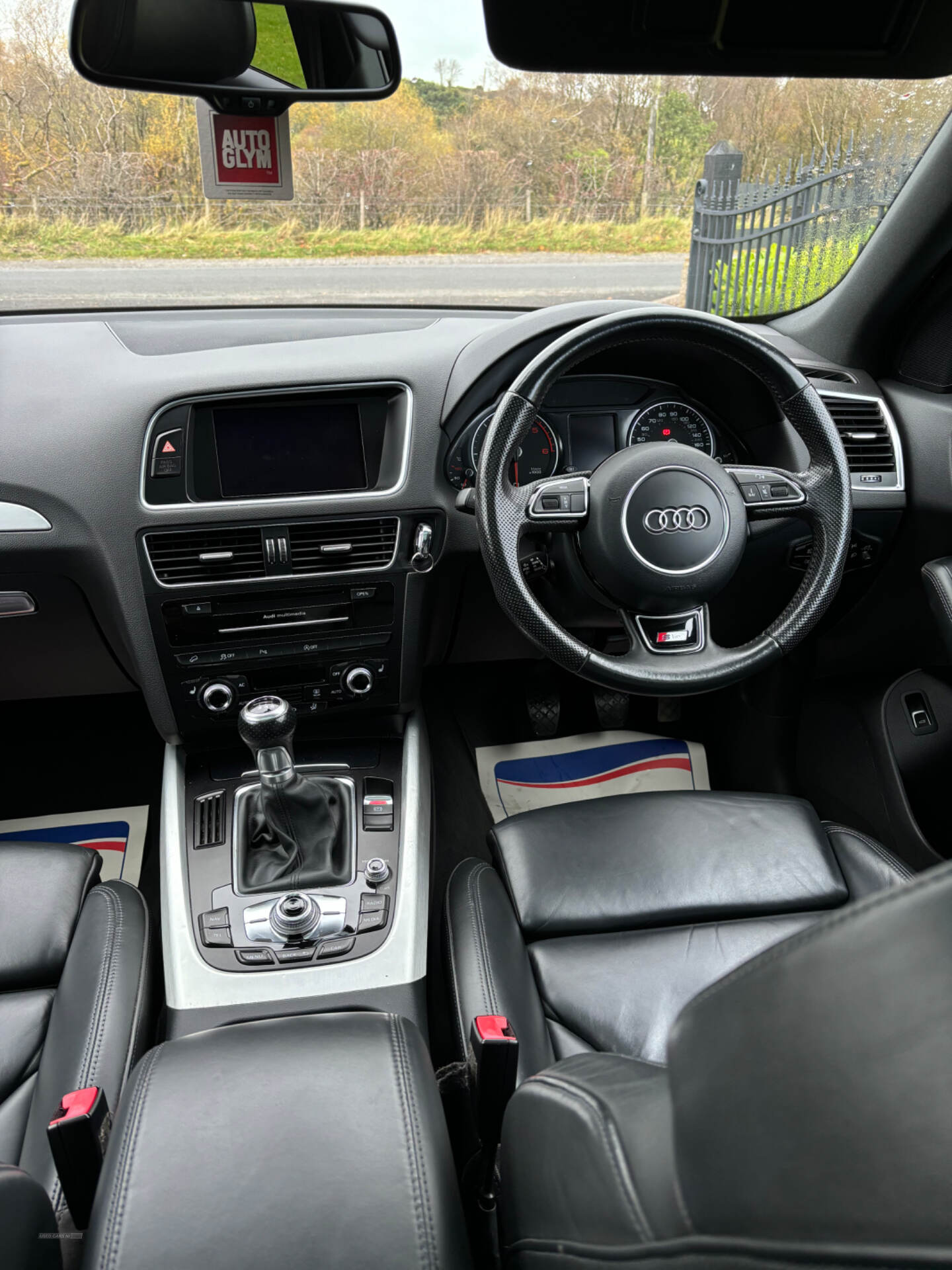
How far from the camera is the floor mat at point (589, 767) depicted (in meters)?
2.67

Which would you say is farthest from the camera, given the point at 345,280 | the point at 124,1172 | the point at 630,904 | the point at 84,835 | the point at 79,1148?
the point at 84,835

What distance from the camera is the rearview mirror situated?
57.7 inches

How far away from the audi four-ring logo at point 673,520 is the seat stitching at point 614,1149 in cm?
100

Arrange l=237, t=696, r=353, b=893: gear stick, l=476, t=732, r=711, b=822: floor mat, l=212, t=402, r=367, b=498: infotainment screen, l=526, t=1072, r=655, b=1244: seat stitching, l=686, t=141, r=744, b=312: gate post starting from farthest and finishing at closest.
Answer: l=476, t=732, r=711, b=822: floor mat < l=686, t=141, r=744, b=312: gate post < l=212, t=402, r=367, b=498: infotainment screen < l=237, t=696, r=353, b=893: gear stick < l=526, t=1072, r=655, b=1244: seat stitching

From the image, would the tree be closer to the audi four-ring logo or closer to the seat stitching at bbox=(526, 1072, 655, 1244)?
the audi four-ring logo

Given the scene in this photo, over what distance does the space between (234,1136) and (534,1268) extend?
0.98ft

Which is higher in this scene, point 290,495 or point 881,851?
point 290,495

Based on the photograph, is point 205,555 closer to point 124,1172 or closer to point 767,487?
point 767,487

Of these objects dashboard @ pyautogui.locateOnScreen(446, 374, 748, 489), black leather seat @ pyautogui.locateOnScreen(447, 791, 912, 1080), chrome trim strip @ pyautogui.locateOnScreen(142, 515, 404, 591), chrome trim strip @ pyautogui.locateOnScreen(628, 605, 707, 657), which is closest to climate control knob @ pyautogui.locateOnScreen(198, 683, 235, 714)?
chrome trim strip @ pyautogui.locateOnScreen(142, 515, 404, 591)

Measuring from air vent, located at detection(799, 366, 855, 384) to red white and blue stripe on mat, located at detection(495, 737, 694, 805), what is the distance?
3.60ft

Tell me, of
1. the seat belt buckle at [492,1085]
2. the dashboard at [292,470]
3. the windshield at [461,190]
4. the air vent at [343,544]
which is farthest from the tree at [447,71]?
the seat belt buckle at [492,1085]

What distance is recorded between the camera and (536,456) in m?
1.92

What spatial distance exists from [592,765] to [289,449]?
1338 millimetres

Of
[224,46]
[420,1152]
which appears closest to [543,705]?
[224,46]
